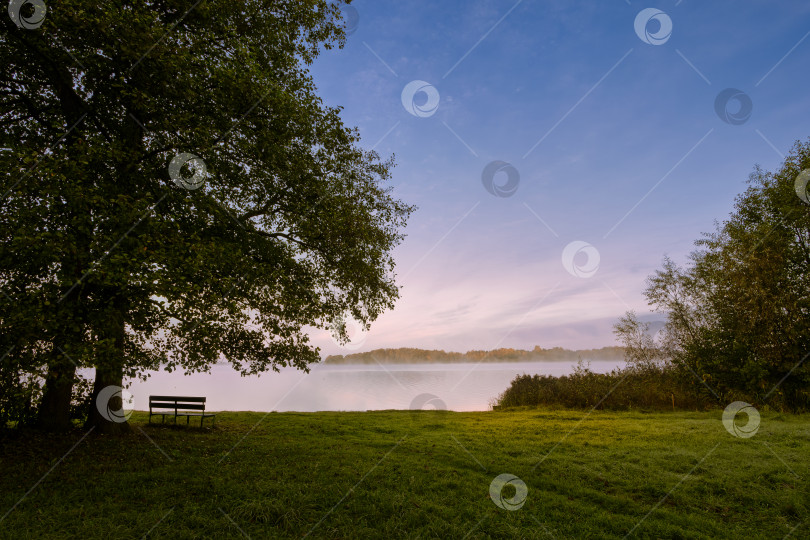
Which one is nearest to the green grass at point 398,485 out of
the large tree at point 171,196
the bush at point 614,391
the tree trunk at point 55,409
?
the tree trunk at point 55,409

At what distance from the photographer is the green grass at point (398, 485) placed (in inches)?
260

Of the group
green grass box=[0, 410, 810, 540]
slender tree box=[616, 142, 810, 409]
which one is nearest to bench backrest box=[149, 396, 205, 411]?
green grass box=[0, 410, 810, 540]

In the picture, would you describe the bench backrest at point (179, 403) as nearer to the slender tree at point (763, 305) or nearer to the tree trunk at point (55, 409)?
the tree trunk at point (55, 409)

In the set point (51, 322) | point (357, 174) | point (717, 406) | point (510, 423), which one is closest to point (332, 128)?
point (357, 174)

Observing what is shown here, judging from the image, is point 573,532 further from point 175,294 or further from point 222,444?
point 222,444

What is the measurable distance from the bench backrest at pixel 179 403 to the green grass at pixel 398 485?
100 centimetres

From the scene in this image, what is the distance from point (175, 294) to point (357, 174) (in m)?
8.00

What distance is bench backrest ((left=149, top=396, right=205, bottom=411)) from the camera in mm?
14750

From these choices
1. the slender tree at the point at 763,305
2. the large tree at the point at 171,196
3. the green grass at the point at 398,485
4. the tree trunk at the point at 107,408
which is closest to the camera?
the green grass at the point at 398,485

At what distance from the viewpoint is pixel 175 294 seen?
8.41 meters

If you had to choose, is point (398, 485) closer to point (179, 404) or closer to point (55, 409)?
point (179, 404)

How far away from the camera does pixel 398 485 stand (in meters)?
8.26

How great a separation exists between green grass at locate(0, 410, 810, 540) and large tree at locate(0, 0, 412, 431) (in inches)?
90.2

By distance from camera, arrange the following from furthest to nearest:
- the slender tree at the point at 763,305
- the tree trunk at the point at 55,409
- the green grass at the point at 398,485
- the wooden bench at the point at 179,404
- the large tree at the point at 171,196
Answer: the slender tree at the point at 763,305 < the wooden bench at the point at 179,404 < the tree trunk at the point at 55,409 < the large tree at the point at 171,196 < the green grass at the point at 398,485
